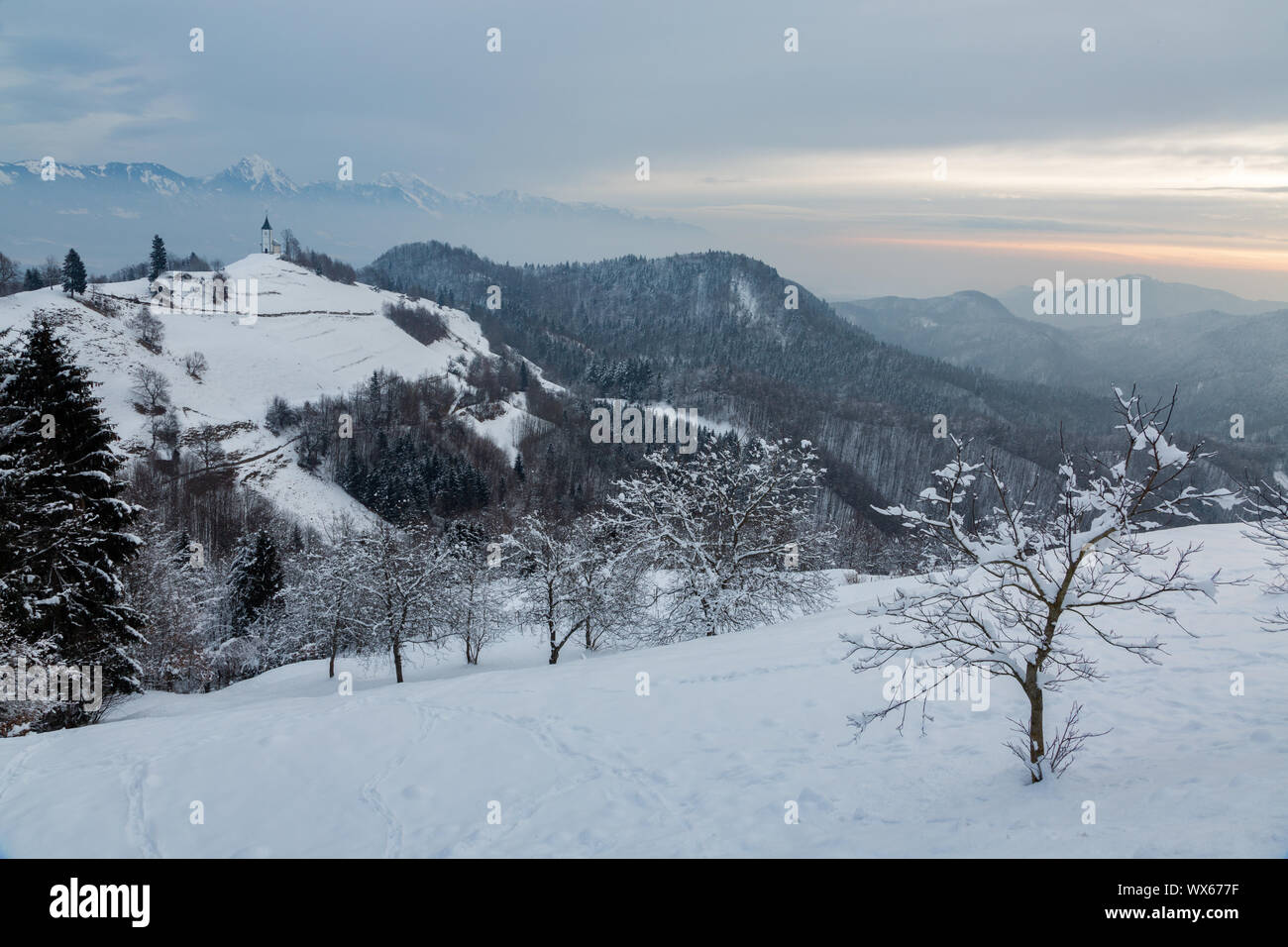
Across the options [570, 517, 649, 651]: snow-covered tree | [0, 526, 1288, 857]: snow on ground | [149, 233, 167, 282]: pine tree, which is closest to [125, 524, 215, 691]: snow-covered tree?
[570, 517, 649, 651]: snow-covered tree

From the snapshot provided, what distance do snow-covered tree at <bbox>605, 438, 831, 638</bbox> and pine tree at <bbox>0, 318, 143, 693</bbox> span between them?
1588 cm

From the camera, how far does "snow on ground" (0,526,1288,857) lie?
6.74 m

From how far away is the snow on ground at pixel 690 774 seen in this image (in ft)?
22.1

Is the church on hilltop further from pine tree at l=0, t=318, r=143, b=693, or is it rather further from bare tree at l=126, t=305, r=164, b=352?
pine tree at l=0, t=318, r=143, b=693

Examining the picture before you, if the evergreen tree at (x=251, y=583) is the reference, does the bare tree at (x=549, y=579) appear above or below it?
above

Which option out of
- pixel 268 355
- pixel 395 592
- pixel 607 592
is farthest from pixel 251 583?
pixel 268 355

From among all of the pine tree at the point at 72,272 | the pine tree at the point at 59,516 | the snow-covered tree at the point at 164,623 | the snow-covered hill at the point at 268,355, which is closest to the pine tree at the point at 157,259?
the snow-covered hill at the point at 268,355

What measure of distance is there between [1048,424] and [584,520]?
183 meters

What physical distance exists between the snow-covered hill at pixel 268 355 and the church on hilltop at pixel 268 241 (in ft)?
23.3

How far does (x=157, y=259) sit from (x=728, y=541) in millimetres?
147614

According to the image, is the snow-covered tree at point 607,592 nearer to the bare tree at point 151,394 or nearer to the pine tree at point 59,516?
the pine tree at point 59,516

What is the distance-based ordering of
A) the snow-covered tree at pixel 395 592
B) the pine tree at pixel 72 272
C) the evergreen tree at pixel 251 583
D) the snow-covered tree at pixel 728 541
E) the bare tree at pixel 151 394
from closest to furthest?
the snow-covered tree at pixel 728 541 < the snow-covered tree at pixel 395 592 < the evergreen tree at pixel 251 583 < the bare tree at pixel 151 394 < the pine tree at pixel 72 272

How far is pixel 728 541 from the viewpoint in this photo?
73.5ft

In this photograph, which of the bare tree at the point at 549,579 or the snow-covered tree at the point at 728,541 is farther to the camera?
the bare tree at the point at 549,579
